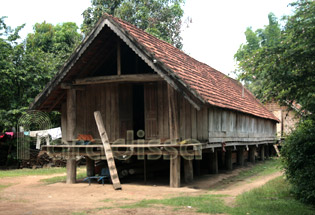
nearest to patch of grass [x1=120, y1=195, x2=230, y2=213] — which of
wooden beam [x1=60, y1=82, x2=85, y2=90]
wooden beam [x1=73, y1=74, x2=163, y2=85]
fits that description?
wooden beam [x1=73, y1=74, x2=163, y2=85]

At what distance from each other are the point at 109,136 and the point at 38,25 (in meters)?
27.6

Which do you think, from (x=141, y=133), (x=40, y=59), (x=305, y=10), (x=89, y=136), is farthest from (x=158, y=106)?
(x=40, y=59)

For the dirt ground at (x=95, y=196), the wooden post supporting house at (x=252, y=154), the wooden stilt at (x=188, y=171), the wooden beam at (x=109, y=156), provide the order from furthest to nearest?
the wooden post supporting house at (x=252, y=154) < the wooden stilt at (x=188, y=171) < the wooden beam at (x=109, y=156) < the dirt ground at (x=95, y=196)

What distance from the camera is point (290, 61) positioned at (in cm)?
897

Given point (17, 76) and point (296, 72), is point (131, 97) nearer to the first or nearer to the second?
point (296, 72)

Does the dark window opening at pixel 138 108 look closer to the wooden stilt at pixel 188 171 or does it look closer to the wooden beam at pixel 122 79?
the wooden beam at pixel 122 79

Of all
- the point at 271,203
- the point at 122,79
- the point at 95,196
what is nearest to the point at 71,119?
the point at 122,79

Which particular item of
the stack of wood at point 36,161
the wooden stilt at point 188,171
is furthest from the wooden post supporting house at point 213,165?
the stack of wood at point 36,161

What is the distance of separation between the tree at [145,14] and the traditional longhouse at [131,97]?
14164mm

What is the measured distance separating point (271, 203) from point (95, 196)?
499 centimetres

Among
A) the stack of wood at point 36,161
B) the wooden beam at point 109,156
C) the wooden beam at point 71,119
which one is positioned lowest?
the stack of wood at point 36,161

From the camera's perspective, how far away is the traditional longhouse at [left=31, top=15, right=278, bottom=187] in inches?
465

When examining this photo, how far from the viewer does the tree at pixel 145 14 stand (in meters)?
28.6

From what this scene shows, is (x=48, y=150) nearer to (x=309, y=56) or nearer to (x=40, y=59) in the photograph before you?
(x=309, y=56)
